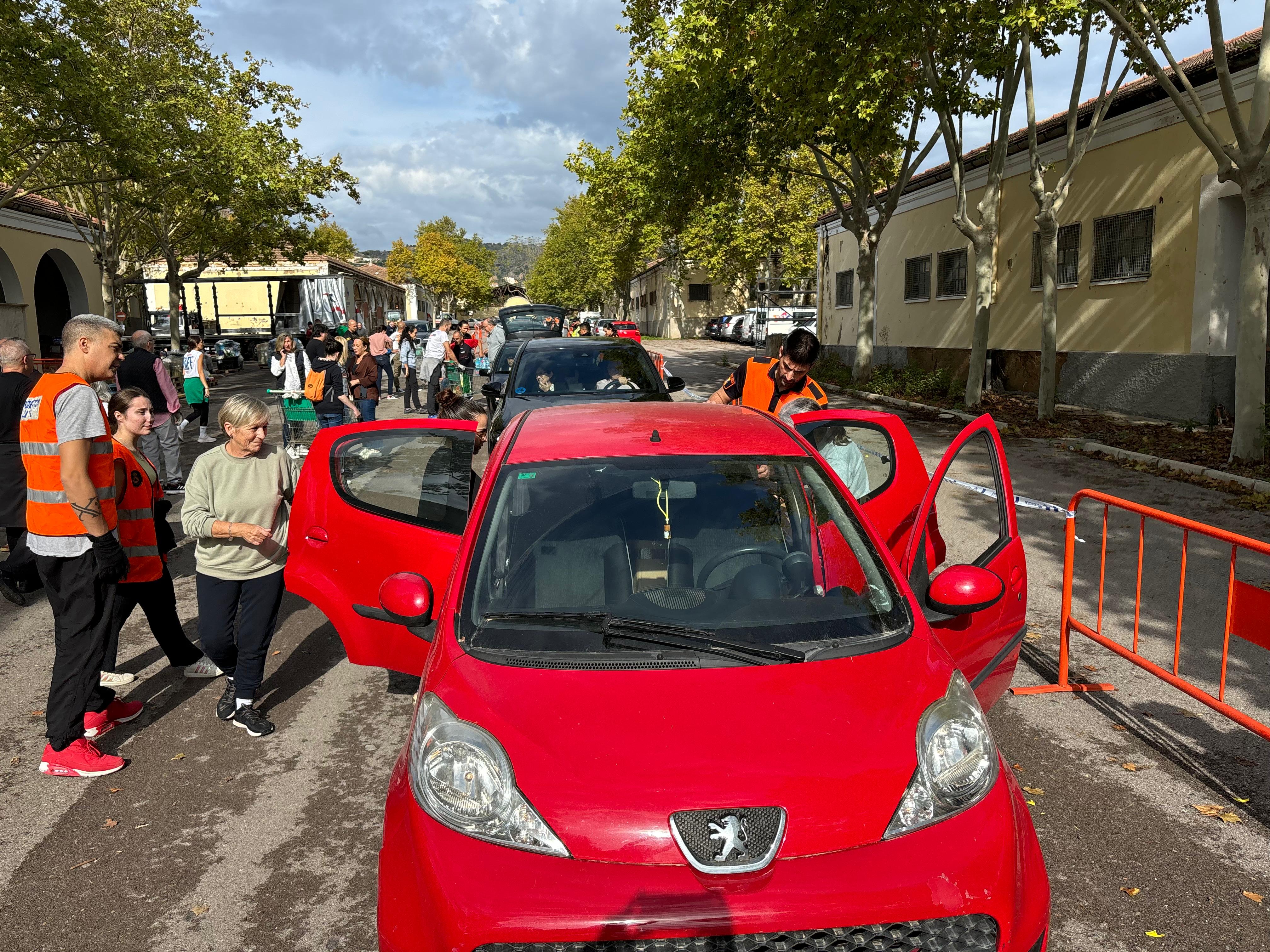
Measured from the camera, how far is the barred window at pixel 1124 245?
16.2 m

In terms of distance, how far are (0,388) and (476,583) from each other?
530 centimetres

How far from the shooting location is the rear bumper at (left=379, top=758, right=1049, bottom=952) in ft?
6.73

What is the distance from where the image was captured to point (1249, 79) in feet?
44.8

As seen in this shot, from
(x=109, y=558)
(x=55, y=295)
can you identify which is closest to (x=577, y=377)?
(x=109, y=558)

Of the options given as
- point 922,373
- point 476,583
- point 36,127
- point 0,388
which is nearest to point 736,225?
point 922,373

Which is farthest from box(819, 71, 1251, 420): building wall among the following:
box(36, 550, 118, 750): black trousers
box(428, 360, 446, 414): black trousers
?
box(36, 550, 118, 750): black trousers

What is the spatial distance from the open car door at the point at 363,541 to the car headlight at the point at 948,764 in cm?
204

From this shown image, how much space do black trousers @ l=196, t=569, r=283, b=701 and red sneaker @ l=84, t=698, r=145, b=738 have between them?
1.92 ft

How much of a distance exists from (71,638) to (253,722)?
921mm

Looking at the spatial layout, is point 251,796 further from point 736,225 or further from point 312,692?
point 736,225

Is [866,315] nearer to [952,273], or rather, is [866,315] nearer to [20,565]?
[952,273]

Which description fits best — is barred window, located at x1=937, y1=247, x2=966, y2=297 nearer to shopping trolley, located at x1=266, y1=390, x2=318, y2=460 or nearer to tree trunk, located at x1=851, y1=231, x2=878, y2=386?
tree trunk, located at x1=851, y1=231, x2=878, y2=386

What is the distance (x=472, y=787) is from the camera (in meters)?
2.30

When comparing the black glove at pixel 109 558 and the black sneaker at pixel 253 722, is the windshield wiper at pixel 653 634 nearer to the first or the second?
the black glove at pixel 109 558
